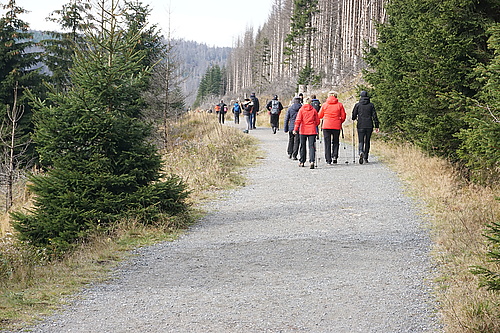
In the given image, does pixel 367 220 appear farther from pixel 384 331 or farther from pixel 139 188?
pixel 384 331

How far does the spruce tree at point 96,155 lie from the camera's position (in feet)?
28.2

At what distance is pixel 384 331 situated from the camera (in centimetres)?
461

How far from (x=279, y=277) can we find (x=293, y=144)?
41.4ft

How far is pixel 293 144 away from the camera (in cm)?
1862

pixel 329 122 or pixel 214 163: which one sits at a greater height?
pixel 329 122

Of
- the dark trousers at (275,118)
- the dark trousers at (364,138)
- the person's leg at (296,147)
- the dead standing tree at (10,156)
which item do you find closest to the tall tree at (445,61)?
the dark trousers at (364,138)

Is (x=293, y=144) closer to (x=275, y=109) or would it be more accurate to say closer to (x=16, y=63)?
(x=275, y=109)

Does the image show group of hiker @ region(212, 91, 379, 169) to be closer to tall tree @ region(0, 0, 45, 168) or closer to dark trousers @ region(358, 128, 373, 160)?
dark trousers @ region(358, 128, 373, 160)

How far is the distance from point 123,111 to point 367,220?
14.4ft

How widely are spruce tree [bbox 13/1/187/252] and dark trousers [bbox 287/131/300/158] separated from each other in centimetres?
869

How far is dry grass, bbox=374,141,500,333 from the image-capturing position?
14.9 feet

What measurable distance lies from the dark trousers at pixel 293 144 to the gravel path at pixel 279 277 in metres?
6.60

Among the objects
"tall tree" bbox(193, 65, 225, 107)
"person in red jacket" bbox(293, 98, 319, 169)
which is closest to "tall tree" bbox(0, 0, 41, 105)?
"person in red jacket" bbox(293, 98, 319, 169)

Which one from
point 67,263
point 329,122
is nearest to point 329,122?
point 329,122
